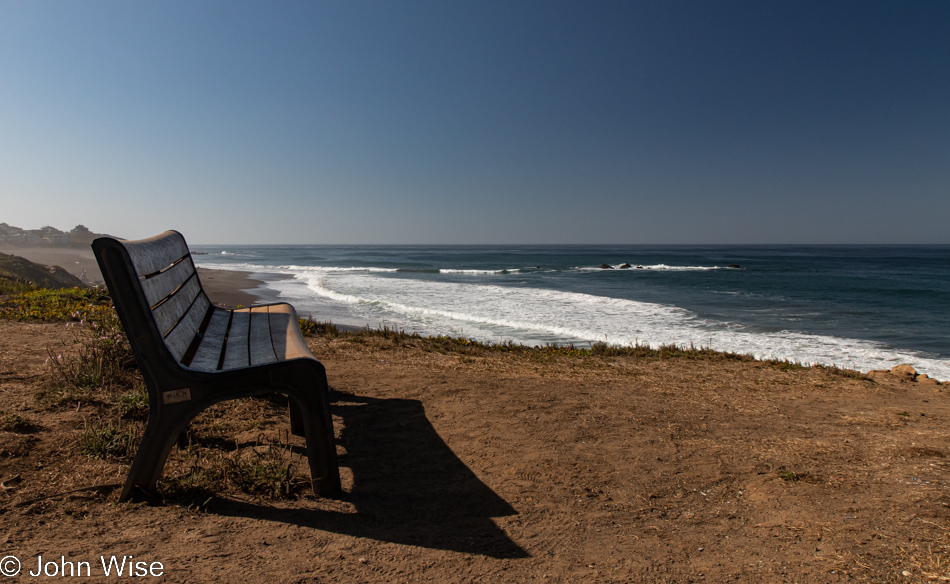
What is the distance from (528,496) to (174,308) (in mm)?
2190

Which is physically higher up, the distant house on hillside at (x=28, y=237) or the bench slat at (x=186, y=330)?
the distant house on hillside at (x=28, y=237)

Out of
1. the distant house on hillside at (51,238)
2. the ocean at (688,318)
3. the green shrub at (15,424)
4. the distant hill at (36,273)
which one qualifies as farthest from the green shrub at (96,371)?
the distant house on hillside at (51,238)

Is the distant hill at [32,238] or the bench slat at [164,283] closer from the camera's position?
the bench slat at [164,283]

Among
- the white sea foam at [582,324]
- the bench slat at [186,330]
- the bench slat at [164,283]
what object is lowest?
the white sea foam at [582,324]

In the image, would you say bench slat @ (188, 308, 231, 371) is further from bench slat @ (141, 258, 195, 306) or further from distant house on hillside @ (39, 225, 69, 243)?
distant house on hillside @ (39, 225, 69, 243)

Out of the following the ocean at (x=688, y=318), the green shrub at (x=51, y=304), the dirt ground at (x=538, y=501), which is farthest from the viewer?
the ocean at (x=688, y=318)

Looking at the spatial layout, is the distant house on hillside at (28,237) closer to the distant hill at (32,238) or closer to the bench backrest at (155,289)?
the distant hill at (32,238)

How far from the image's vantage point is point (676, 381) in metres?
5.53

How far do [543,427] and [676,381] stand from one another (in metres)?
2.67

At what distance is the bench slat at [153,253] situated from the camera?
2.12m

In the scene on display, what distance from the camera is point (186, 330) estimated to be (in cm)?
272

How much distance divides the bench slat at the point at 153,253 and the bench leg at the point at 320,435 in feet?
2.95

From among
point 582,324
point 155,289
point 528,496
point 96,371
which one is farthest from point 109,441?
point 582,324

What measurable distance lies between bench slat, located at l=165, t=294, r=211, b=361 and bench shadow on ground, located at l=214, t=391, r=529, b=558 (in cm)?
78
